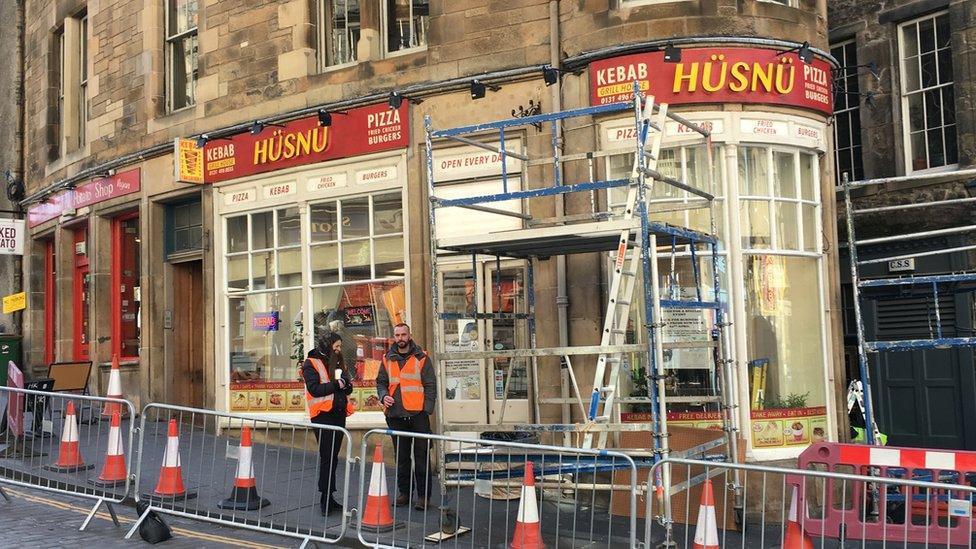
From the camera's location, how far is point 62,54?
18609 millimetres

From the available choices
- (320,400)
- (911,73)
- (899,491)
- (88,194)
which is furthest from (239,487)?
Result: (911,73)

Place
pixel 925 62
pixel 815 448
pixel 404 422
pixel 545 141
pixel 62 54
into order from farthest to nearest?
pixel 62 54, pixel 925 62, pixel 545 141, pixel 404 422, pixel 815 448

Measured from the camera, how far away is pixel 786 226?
10.6 meters

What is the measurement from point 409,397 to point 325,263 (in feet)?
14.1

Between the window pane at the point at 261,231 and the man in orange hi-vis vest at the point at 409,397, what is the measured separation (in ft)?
16.4

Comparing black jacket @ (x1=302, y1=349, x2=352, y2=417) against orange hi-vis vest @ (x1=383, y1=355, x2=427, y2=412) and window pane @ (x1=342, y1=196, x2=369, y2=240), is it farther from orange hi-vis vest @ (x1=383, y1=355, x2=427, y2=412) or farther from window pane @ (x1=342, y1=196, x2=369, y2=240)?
window pane @ (x1=342, y1=196, x2=369, y2=240)

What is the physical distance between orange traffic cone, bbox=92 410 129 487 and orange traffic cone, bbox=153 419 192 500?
64cm

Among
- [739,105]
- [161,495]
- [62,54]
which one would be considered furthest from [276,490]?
[62,54]

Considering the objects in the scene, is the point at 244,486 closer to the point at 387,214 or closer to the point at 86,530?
the point at 86,530

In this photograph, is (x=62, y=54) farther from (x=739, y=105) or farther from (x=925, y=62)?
(x=925, y=62)

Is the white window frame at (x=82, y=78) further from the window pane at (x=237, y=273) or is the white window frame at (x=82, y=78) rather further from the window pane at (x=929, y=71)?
the window pane at (x=929, y=71)

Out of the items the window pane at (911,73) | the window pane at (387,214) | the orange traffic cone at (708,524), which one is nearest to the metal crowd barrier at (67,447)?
the window pane at (387,214)

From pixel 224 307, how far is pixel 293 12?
14.4 ft

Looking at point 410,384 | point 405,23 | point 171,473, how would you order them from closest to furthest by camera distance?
point 171,473
point 410,384
point 405,23
